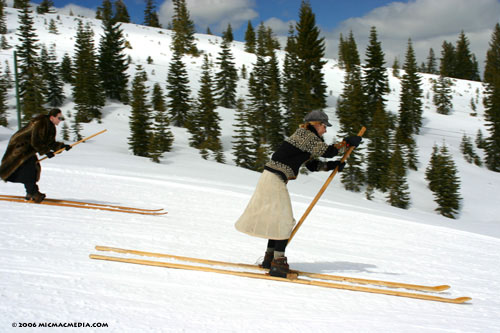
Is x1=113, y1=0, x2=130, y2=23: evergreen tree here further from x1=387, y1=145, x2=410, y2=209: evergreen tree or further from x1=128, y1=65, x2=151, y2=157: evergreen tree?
x1=387, y1=145, x2=410, y2=209: evergreen tree

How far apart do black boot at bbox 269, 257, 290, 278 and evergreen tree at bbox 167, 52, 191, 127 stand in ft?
105

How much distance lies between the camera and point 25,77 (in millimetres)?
37406

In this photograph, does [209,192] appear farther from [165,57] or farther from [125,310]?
[165,57]

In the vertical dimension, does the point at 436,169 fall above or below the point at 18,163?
below

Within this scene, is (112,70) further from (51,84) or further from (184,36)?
(184,36)

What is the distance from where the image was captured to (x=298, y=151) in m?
4.14

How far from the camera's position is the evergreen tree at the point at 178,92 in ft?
116

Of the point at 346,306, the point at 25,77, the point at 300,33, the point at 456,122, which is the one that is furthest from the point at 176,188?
the point at 456,122

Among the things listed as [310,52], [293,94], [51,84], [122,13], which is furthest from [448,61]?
[51,84]

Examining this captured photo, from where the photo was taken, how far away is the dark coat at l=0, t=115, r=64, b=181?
6.42 metres

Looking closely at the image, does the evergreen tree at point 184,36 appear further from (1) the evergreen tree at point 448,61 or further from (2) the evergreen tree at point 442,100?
(1) the evergreen tree at point 448,61

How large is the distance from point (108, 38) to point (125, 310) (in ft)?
147

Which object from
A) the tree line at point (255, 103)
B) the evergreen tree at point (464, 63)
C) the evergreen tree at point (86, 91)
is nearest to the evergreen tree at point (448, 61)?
the evergreen tree at point (464, 63)

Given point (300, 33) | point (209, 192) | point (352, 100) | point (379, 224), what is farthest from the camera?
point (300, 33)
